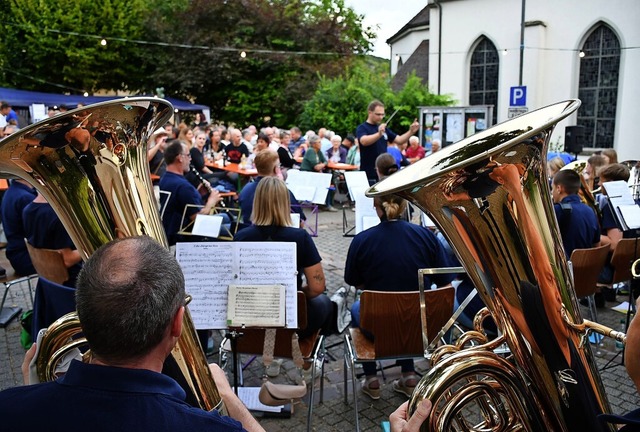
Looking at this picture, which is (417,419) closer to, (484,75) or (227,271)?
(227,271)

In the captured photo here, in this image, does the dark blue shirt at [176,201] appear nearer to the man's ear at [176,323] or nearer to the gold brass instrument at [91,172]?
the gold brass instrument at [91,172]

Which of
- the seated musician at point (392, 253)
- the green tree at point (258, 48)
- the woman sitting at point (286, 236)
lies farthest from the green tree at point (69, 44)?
the seated musician at point (392, 253)

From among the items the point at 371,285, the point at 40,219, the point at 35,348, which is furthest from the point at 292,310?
the point at 40,219

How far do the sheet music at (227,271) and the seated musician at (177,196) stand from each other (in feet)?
6.51

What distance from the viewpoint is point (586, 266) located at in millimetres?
4020

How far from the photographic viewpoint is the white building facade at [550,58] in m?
18.1

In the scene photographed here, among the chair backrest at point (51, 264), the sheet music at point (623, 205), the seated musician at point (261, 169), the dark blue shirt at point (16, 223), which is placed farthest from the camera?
the seated musician at point (261, 169)

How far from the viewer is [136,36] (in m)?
28.3

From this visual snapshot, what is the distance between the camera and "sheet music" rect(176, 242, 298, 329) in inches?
113

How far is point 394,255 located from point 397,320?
1.58ft

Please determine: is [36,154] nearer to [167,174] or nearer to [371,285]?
[371,285]

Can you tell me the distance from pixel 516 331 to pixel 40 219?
3.39 m

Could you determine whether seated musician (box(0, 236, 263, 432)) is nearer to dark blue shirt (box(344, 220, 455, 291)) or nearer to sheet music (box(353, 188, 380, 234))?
dark blue shirt (box(344, 220, 455, 291))

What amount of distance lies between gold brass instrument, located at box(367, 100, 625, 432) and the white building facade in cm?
1594
